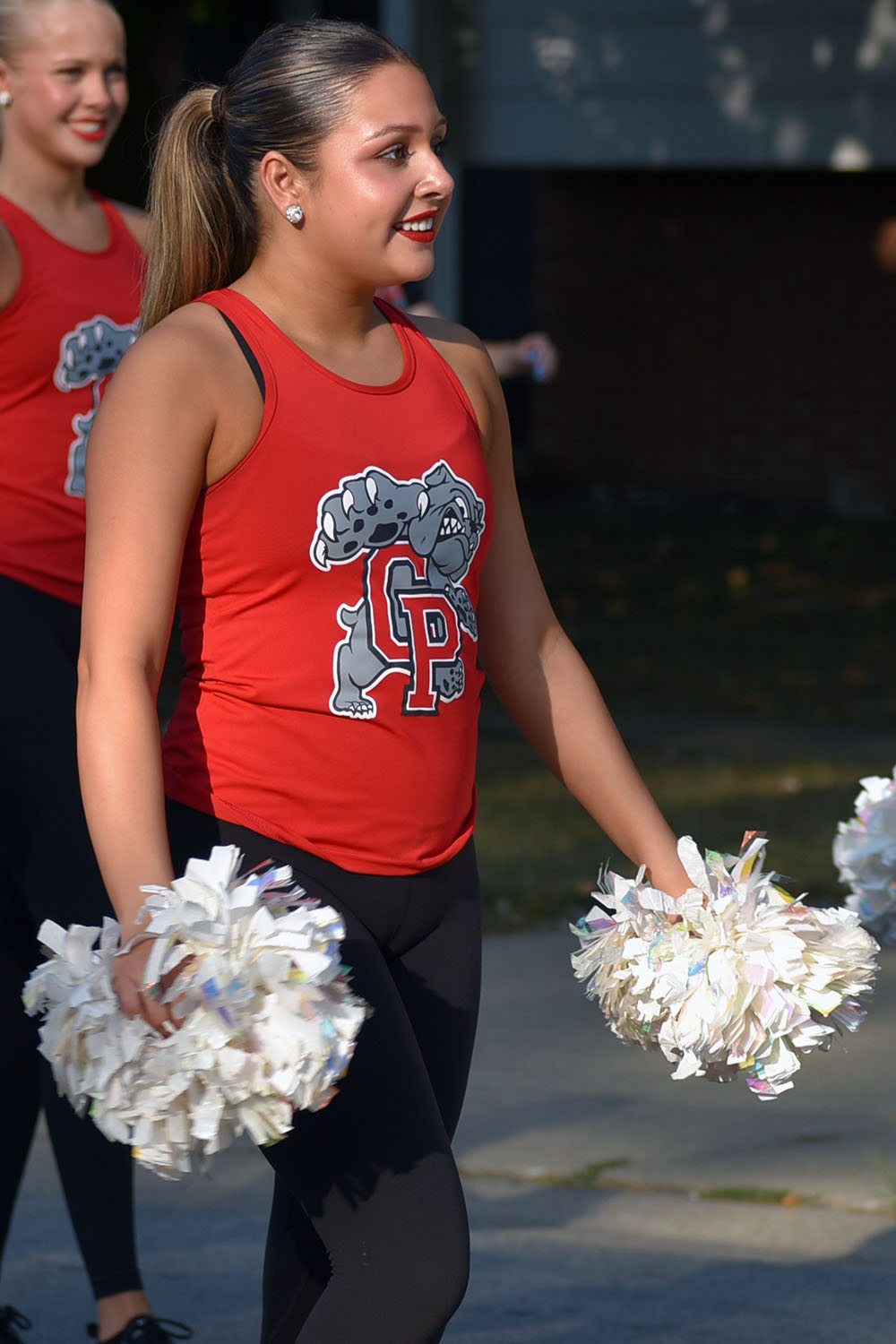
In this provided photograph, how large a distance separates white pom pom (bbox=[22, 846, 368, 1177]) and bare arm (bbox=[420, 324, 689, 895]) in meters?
0.74

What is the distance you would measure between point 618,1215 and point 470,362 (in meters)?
2.02

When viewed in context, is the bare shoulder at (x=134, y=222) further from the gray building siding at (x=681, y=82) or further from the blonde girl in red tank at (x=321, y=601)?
the gray building siding at (x=681, y=82)

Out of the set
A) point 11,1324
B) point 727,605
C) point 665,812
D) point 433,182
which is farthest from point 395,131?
point 727,605

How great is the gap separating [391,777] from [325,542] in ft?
0.95

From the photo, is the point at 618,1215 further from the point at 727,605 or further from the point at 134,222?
the point at 727,605

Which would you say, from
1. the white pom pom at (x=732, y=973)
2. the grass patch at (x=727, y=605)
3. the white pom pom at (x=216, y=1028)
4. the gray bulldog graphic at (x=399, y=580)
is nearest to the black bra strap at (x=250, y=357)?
the gray bulldog graphic at (x=399, y=580)

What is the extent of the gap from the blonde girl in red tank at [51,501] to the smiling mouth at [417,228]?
0.94 m

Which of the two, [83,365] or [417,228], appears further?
[83,365]

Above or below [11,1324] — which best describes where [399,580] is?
above

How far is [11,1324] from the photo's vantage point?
3547 mm

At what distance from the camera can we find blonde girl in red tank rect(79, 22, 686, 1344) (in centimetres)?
230

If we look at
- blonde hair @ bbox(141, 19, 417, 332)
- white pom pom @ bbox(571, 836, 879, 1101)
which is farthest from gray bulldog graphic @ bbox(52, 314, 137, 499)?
white pom pom @ bbox(571, 836, 879, 1101)

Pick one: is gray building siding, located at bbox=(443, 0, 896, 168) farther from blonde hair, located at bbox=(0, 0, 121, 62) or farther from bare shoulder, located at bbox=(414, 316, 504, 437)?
bare shoulder, located at bbox=(414, 316, 504, 437)

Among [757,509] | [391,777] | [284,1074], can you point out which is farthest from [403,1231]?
[757,509]
